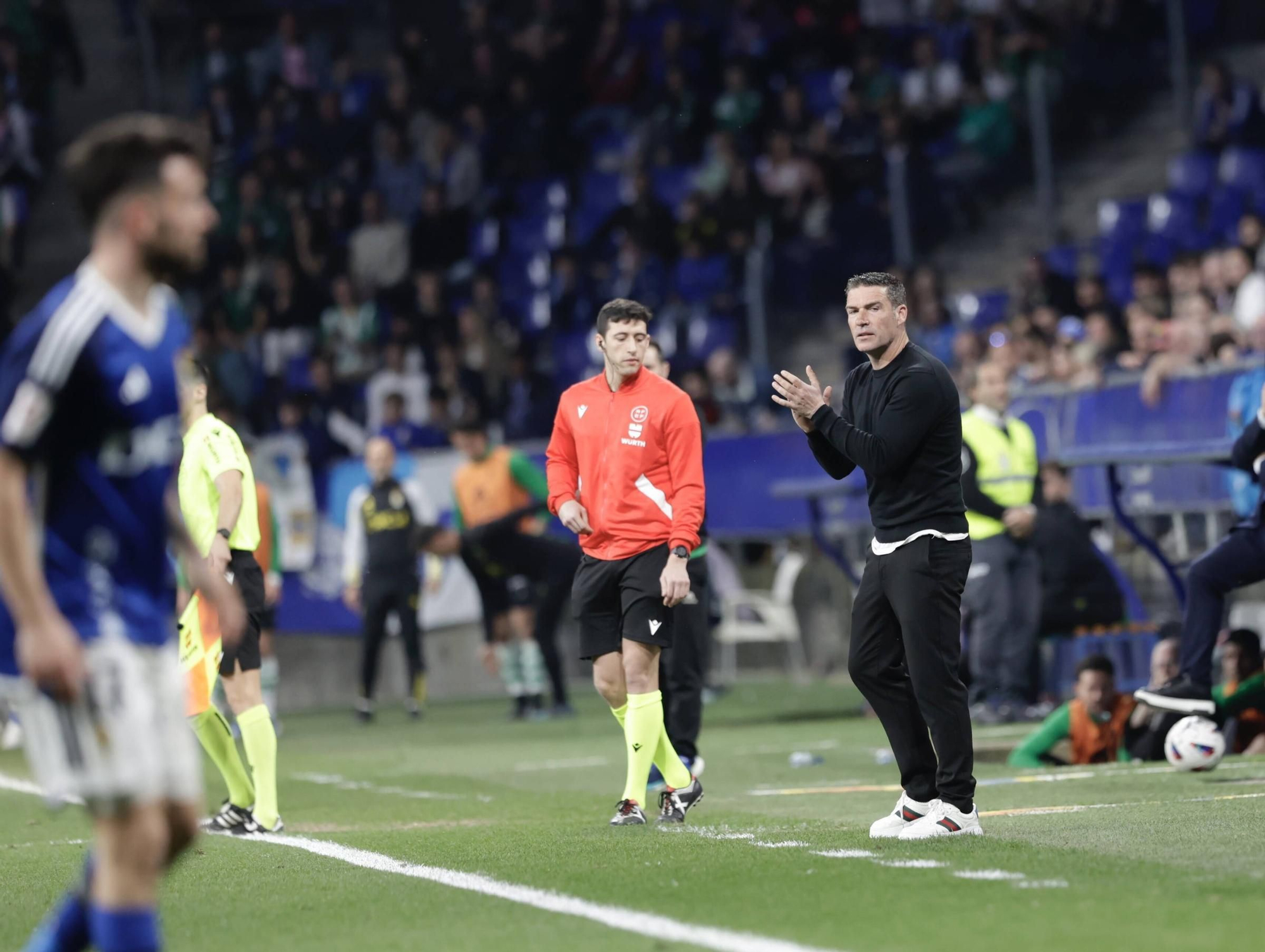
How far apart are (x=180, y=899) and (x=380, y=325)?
17496mm

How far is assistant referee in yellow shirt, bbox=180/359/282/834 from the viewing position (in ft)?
31.4

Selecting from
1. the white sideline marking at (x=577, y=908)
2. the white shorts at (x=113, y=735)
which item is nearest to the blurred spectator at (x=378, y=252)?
the white sideline marking at (x=577, y=908)

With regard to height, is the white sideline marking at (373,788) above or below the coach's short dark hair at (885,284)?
below

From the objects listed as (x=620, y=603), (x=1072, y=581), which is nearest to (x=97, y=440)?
(x=620, y=603)

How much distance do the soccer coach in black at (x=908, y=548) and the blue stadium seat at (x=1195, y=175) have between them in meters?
12.1

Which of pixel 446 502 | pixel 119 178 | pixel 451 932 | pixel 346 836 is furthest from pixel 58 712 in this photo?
pixel 446 502

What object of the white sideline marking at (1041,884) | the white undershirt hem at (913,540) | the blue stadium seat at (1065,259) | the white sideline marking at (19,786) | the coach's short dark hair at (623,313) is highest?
the blue stadium seat at (1065,259)

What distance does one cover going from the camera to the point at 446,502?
20703 mm

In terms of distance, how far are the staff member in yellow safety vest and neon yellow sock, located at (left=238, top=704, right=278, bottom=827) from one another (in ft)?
19.8

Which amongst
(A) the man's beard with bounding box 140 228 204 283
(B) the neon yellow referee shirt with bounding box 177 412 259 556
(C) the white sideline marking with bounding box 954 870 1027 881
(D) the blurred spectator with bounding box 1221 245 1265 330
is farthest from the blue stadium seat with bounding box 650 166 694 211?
(A) the man's beard with bounding box 140 228 204 283

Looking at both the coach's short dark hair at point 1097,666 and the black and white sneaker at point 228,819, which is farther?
the coach's short dark hair at point 1097,666

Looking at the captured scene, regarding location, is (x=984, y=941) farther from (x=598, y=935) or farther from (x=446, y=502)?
(x=446, y=502)

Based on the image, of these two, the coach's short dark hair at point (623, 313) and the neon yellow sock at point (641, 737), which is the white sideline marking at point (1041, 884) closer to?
the neon yellow sock at point (641, 737)

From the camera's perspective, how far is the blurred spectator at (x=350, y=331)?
23.7 meters
